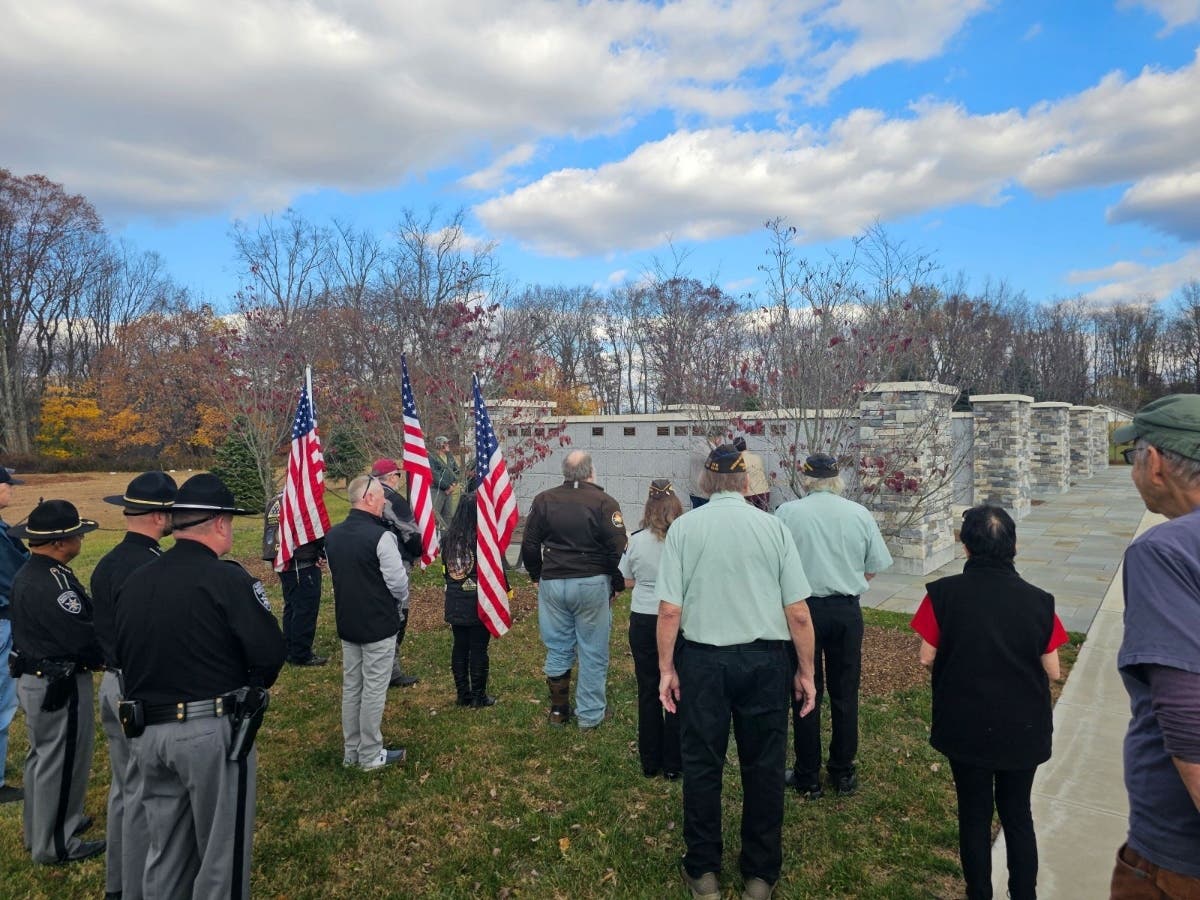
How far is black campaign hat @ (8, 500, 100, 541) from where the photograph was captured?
381 cm

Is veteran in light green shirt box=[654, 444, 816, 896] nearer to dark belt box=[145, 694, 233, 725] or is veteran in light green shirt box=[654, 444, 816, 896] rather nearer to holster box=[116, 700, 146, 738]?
dark belt box=[145, 694, 233, 725]

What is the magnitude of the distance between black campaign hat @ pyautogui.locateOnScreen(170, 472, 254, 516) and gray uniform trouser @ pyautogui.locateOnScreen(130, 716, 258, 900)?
856mm

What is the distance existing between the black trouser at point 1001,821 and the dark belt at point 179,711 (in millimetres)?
3109

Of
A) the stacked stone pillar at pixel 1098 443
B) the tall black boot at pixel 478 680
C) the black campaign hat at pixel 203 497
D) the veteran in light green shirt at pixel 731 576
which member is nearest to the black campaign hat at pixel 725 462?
the veteran in light green shirt at pixel 731 576

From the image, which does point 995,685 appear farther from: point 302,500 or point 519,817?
point 302,500

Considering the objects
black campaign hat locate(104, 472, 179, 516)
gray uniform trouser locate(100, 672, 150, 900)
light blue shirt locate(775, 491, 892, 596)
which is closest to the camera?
gray uniform trouser locate(100, 672, 150, 900)

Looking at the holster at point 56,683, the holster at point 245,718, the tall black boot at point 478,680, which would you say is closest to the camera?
the holster at point 245,718

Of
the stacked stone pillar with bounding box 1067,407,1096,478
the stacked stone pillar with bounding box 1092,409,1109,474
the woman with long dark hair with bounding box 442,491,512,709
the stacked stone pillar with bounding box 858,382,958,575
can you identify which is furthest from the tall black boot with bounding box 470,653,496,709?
the stacked stone pillar with bounding box 1092,409,1109,474

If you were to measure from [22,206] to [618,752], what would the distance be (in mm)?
48928

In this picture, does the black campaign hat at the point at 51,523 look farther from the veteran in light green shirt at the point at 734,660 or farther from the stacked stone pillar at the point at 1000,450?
the stacked stone pillar at the point at 1000,450

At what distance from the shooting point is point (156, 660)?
282 centimetres

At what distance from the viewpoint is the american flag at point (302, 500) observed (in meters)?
6.58

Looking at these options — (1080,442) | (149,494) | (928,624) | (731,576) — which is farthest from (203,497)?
(1080,442)

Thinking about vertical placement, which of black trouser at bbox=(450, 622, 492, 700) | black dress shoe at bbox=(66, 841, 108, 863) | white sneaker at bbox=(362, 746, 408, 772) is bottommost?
white sneaker at bbox=(362, 746, 408, 772)
